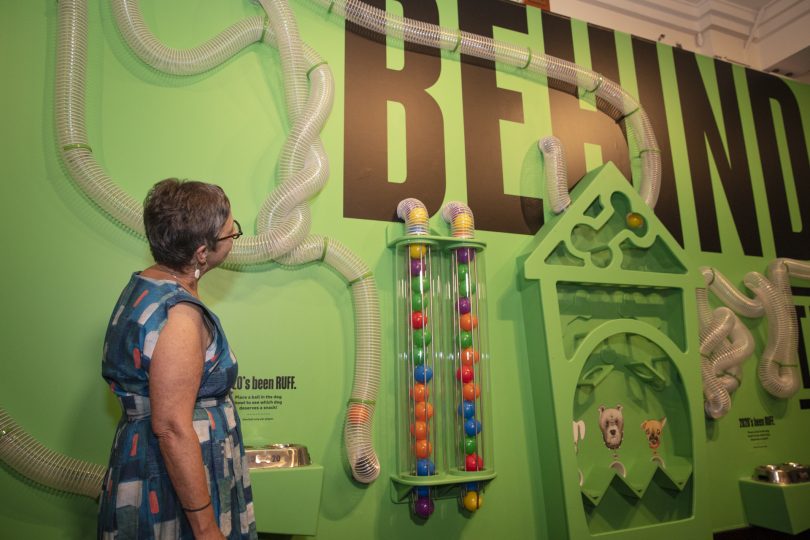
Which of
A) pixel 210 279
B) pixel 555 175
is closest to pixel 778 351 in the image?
pixel 555 175

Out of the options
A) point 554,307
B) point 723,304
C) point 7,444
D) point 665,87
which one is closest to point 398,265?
point 554,307

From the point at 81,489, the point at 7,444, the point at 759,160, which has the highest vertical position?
the point at 759,160

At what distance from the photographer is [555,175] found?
9.17 feet

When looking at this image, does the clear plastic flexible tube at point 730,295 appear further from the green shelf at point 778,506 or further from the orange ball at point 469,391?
the orange ball at point 469,391

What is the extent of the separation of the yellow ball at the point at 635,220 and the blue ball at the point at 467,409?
4.11 feet

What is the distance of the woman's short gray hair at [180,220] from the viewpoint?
1.42 m

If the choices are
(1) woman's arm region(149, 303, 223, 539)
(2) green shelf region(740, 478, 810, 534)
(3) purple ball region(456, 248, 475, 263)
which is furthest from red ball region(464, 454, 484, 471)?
(2) green shelf region(740, 478, 810, 534)

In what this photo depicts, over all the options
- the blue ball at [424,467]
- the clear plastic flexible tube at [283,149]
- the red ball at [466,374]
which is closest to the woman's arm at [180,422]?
the clear plastic flexible tube at [283,149]

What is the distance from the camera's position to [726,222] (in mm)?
3326

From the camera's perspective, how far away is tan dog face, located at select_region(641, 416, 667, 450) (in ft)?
8.96

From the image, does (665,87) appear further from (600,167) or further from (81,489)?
(81,489)

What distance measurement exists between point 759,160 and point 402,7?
7.95 ft

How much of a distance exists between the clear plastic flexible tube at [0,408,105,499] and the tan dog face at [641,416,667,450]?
234 cm

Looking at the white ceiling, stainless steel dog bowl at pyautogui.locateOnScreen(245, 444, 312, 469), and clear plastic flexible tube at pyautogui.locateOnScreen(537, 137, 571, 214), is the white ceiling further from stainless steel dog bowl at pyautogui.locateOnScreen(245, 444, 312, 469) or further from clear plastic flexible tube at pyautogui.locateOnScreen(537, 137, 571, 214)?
stainless steel dog bowl at pyautogui.locateOnScreen(245, 444, 312, 469)
